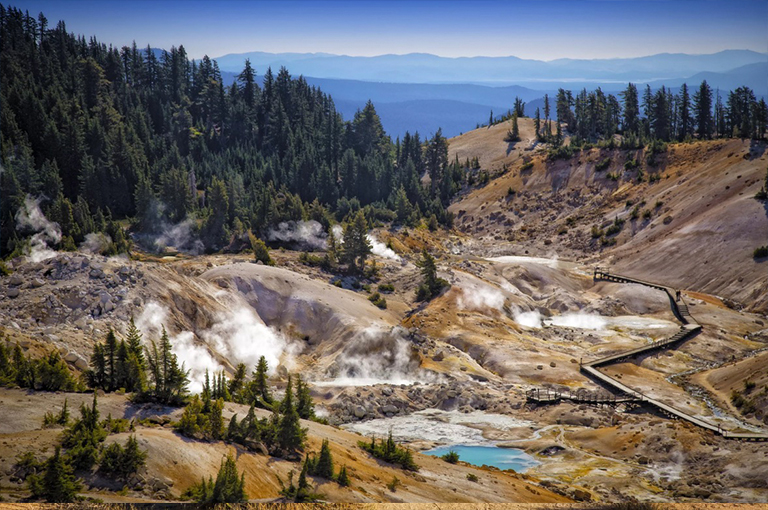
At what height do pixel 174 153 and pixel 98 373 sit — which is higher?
pixel 174 153

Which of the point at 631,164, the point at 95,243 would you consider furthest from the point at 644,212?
the point at 95,243

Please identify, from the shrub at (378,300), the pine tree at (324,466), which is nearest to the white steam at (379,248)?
the shrub at (378,300)

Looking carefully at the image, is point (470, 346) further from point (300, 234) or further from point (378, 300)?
point (300, 234)

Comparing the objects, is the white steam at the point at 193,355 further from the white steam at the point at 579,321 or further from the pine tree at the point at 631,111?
the pine tree at the point at 631,111

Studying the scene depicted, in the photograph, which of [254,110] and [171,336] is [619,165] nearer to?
[254,110]

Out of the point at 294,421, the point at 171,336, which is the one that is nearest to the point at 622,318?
the point at 171,336

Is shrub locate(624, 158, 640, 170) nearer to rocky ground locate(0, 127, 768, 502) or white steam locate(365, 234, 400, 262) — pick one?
rocky ground locate(0, 127, 768, 502)
